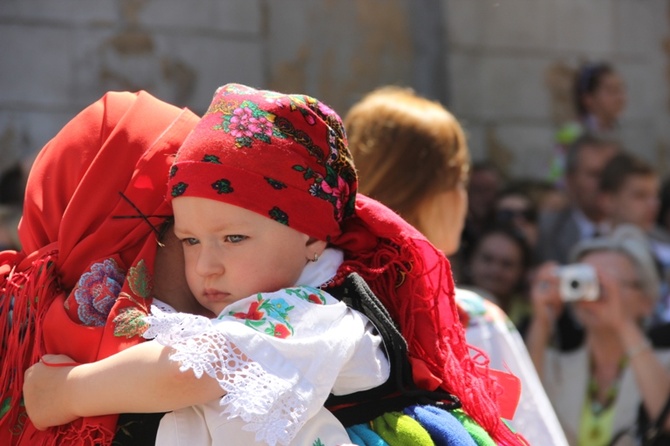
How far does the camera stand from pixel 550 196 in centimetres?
693

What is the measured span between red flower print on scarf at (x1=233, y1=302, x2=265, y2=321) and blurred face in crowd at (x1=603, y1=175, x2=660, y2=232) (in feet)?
16.0

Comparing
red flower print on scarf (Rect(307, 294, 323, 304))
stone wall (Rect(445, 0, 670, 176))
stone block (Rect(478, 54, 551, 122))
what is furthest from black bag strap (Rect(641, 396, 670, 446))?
A: stone block (Rect(478, 54, 551, 122))

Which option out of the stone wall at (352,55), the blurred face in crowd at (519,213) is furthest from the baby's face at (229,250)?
the blurred face in crowd at (519,213)

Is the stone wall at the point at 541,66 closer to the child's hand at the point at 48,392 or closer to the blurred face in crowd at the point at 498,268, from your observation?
the blurred face in crowd at the point at 498,268

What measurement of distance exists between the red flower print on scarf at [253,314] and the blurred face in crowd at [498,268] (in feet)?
12.8

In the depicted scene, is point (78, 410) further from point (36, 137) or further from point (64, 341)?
point (36, 137)

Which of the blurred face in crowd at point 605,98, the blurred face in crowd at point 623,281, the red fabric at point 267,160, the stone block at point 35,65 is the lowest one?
the blurred face in crowd at point 623,281

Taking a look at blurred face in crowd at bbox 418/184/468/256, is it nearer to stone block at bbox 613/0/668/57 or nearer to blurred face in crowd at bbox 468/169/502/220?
blurred face in crowd at bbox 468/169/502/220

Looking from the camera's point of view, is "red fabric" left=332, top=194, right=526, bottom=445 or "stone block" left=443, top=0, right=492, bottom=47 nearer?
"red fabric" left=332, top=194, right=526, bottom=445

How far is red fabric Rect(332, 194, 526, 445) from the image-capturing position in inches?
85.6

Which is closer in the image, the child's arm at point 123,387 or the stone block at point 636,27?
the child's arm at point 123,387

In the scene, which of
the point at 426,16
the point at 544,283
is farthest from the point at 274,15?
the point at 544,283

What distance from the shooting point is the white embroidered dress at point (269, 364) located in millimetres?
1842

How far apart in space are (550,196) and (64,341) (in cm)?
523
